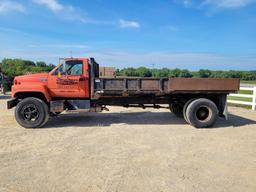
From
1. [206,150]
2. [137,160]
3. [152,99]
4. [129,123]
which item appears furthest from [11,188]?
[152,99]

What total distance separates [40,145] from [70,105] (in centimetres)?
226

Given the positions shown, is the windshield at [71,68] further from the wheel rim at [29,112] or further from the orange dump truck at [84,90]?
the wheel rim at [29,112]

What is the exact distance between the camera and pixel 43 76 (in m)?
7.18

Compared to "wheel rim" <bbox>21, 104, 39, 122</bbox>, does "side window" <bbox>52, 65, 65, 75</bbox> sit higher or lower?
higher

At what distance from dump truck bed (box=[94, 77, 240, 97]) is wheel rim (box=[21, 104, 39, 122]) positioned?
6.94 ft

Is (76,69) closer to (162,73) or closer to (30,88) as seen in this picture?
(30,88)

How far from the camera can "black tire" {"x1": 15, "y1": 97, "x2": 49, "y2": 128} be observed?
699 cm

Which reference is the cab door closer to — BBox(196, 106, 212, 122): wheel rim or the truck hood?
the truck hood

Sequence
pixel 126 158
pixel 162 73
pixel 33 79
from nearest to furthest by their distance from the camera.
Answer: pixel 126 158
pixel 33 79
pixel 162 73

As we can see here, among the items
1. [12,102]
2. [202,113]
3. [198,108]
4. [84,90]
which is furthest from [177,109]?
[12,102]

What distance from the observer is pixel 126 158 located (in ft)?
15.1

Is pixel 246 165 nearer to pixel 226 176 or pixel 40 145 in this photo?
pixel 226 176

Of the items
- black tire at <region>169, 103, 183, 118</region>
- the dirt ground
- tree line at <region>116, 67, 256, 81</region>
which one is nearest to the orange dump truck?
the dirt ground

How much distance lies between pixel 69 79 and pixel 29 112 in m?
1.72
